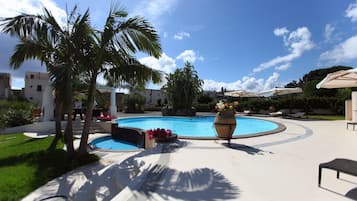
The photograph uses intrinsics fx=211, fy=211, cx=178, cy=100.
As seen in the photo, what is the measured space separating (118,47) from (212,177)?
13.7ft

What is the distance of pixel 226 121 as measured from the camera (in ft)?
22.3

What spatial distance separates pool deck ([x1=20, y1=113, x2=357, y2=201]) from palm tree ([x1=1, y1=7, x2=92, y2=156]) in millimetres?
1909

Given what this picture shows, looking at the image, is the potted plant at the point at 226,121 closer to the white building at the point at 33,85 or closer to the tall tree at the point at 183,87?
the tall tree at the point at 183,87

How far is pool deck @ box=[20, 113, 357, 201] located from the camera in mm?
3125

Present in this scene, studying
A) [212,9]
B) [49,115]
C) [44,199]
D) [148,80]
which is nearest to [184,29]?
[212,9]

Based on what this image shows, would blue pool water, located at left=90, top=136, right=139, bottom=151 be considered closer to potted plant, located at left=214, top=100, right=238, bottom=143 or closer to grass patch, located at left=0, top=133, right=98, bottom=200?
grass patch, located at left=0, top=133, right=98, bottom=200

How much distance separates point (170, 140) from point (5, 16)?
5.72 metres

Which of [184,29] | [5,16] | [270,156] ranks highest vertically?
[184,29]

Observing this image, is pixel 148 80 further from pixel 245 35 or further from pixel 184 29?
pixel 245 35

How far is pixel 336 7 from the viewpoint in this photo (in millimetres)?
11211

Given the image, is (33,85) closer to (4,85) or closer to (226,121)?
(4,85)

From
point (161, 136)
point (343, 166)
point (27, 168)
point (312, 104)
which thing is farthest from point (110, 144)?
point (312, 104)

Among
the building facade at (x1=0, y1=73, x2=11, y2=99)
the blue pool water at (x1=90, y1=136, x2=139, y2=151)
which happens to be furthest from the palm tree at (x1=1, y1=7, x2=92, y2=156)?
the building facade at (x1=0, y1=73, x2=11, y2=99)

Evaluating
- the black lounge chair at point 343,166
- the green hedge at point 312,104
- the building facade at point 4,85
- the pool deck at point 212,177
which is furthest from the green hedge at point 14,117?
the building facade at point 4,85
